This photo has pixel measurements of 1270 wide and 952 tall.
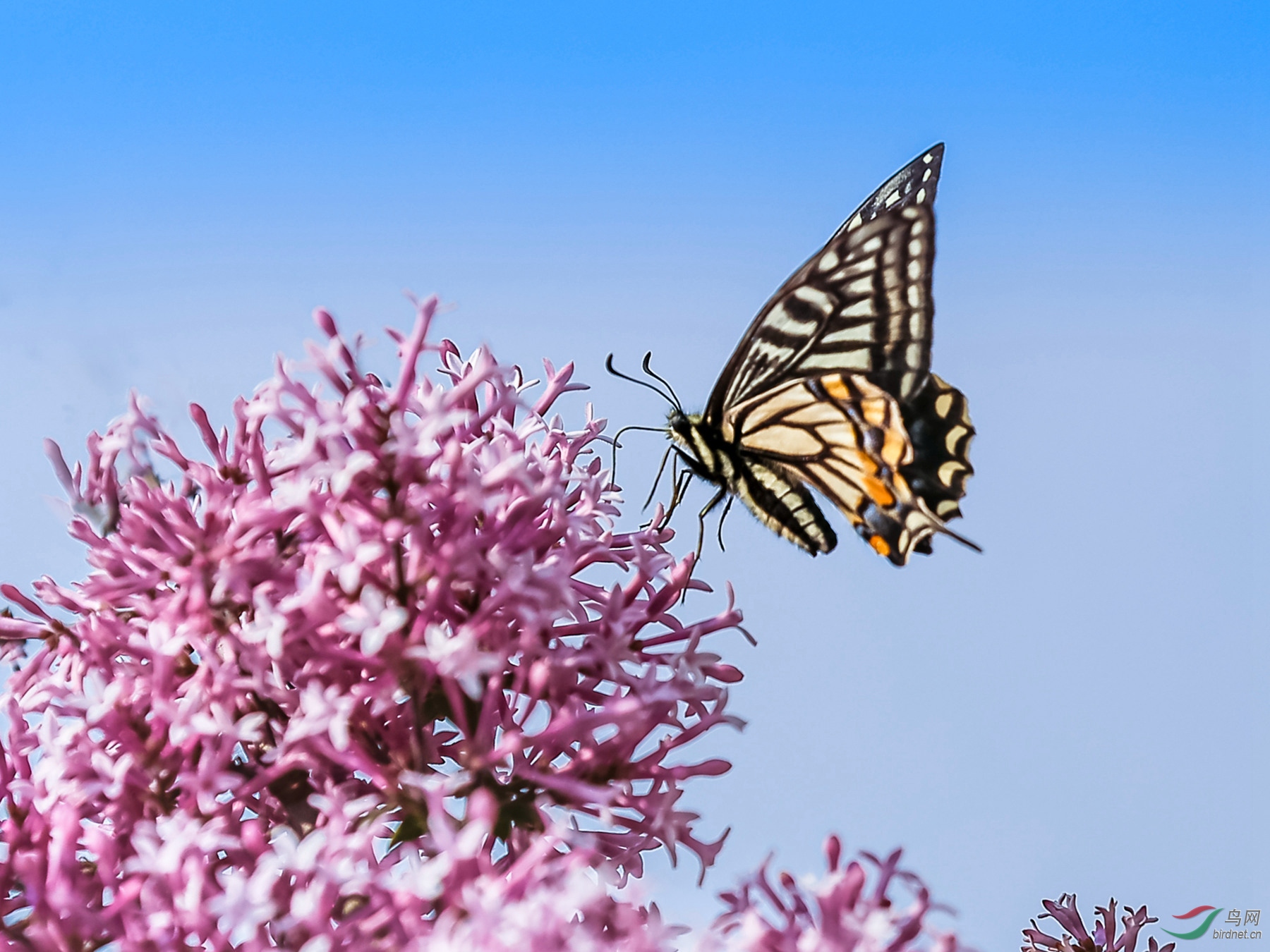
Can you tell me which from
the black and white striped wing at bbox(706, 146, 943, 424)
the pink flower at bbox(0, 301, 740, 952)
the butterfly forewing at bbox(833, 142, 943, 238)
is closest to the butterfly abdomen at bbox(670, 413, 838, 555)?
the black and white striped wing at bbox(706, 146, 943, 424)

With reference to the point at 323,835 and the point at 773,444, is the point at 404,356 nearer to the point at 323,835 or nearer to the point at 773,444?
the point at 323,835

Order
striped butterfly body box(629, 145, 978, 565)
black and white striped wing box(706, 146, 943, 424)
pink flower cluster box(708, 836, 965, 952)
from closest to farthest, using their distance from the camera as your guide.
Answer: pink flower cluster box(708, 836, 965, 952), striped butterfly body box(629, 145, 978, 565), black and white striped wing box(706, 146, 943, 424)

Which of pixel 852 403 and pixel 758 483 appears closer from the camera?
pixel 852 403

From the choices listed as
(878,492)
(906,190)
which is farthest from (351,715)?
(906,190)

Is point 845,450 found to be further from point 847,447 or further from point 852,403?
point 852,403

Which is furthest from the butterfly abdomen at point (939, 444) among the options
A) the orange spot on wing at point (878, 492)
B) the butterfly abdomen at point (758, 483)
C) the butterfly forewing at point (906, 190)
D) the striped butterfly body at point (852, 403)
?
the butterfly forewing at point (906, 190)

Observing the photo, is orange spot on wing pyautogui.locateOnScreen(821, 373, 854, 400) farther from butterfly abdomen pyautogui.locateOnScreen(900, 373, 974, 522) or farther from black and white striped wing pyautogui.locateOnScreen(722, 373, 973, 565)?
butterfly abdomen pyautogui.locateOnScreen(900, 373, 974, 522)

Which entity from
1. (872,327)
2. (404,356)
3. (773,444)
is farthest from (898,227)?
(404,356)
